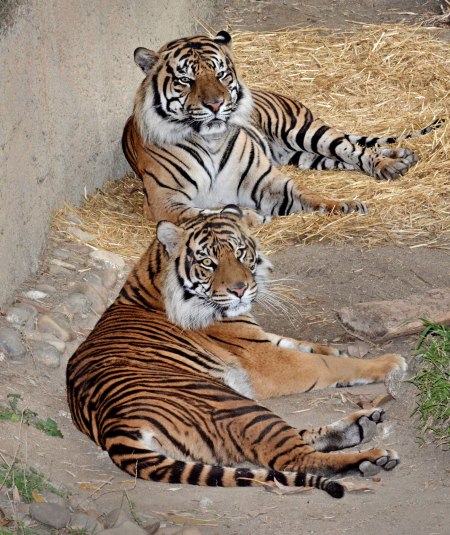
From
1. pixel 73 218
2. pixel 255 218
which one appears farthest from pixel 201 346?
pixel 255 218

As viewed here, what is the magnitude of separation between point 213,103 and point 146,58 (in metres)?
0.55

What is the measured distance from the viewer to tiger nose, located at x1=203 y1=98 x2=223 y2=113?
6.92 meters

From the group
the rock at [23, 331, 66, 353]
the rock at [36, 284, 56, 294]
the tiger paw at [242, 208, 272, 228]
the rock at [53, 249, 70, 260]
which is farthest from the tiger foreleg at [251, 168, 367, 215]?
the rock at [23, 331, 66, 353]

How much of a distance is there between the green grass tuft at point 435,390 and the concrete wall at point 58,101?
83.2 inches

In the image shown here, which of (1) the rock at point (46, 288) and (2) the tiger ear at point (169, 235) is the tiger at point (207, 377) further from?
(1) the rock at point (46, 288)

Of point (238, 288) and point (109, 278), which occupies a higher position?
point (238, 288)

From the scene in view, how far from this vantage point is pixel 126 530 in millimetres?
3701

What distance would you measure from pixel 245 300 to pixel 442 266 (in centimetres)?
153

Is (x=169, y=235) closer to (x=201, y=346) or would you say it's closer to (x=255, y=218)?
(x=201, y=346)

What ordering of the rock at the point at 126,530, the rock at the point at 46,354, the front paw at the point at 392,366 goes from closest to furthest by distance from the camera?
1. the rock at the point at 126,530
2. the front paw at the point at 392,366
3. the rock at the point at 46,354

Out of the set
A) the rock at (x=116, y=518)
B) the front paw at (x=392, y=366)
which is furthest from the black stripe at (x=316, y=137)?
the rock at (x=116, y=518)

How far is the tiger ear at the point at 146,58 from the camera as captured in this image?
7055mm

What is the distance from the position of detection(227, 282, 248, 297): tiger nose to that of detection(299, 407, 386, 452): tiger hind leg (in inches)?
29.6

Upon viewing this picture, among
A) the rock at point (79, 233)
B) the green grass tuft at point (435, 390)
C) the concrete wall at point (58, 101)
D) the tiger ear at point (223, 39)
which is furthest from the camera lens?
the tiger ear at point (223, 39)
